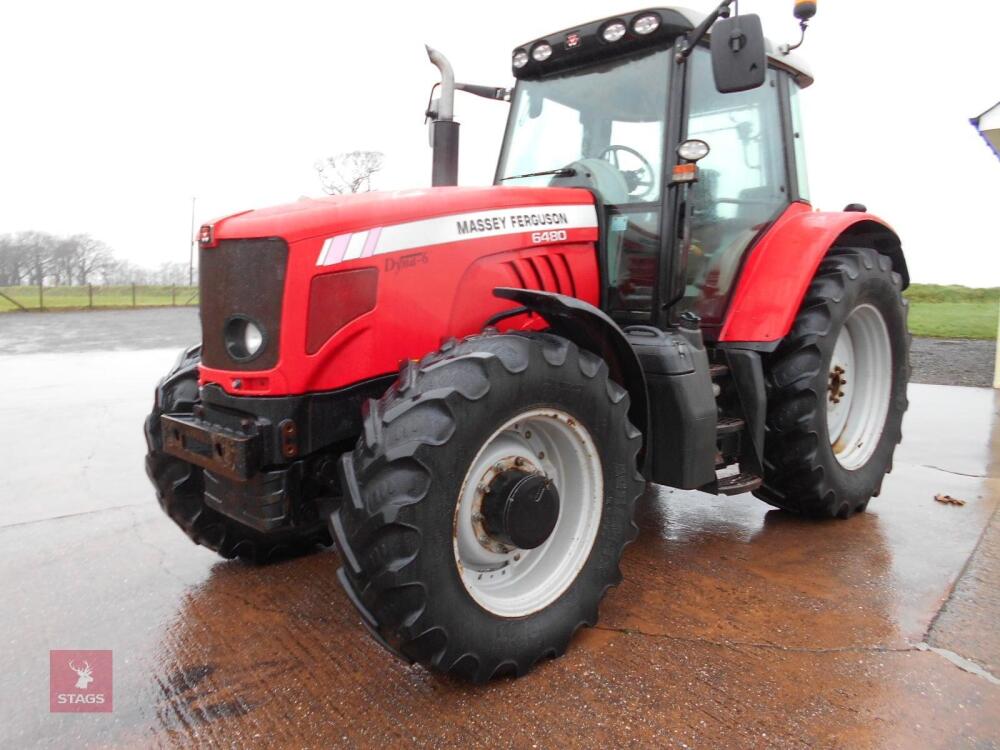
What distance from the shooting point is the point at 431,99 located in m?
3.63

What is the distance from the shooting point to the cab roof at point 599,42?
3.04 meters

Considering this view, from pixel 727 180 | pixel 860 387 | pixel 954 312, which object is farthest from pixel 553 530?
pixel 954 312

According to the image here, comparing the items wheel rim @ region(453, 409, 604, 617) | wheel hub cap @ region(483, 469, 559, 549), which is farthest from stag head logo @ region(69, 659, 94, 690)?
wheel hub cap @ region(483, 469, 559, 549)

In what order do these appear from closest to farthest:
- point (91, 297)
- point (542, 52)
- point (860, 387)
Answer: point (542, 52)
point (860, 387)
point (91, 297)


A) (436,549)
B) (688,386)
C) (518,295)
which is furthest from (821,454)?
(436,549)

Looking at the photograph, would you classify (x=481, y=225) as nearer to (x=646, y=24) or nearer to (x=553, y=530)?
(x=553, y=530)

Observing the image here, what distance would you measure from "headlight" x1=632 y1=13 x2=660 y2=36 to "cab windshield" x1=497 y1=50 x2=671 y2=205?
5.2 inches

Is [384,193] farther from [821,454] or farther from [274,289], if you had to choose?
[821,454]

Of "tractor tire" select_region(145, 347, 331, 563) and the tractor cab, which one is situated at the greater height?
the tractor cab

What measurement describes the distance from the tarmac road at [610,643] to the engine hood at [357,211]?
1.42 metres

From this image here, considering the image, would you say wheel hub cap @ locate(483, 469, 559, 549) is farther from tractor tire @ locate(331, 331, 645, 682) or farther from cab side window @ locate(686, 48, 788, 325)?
cab side window @ locate(686, 48, 788, 325)

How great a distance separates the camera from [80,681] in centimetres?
234

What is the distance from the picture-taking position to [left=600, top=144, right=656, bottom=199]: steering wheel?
3.15 m

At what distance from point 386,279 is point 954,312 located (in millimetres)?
26355
